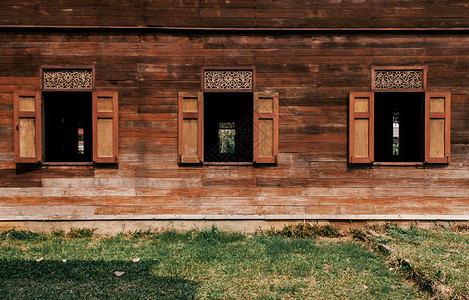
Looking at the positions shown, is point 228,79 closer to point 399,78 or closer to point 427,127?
point 399,78

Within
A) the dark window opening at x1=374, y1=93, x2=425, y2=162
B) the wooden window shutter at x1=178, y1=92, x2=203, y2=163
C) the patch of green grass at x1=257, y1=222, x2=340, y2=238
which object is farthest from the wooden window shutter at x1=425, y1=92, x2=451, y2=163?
the wooden window shutter at x1=178, y1=92, x2=203, y2=163

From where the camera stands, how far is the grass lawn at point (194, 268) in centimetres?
347

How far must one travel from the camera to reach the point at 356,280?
3762mm

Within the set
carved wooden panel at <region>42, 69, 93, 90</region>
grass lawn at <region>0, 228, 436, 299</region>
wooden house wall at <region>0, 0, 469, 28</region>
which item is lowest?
grass lawn at <region>0, 228, 436, 299</region>

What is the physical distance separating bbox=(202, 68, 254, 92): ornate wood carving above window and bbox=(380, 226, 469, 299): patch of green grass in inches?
141

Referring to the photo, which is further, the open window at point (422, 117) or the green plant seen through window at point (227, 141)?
the green plant seen through window at point (227, 141)

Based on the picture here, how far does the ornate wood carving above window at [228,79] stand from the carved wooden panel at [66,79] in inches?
83.8

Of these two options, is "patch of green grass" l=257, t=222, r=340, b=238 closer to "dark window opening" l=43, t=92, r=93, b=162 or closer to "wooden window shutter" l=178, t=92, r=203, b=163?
"wooden window shutter" l=178, t=92, r=203, b=163

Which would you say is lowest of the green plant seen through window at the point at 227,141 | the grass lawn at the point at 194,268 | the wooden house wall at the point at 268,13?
the grass lawn at the point at 194,268

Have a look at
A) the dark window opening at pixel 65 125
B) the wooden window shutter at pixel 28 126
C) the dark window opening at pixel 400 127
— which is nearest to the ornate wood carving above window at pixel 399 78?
the dark window opening at pixel 400 127

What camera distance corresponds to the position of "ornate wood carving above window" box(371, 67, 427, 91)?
5.65 meters

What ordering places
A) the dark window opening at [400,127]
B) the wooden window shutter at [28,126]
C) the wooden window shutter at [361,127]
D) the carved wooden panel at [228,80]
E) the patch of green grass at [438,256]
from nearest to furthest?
the patch of green grass at [438,256]
the wooden window shutter at [28,126]
the wooden window shutter at [361,127]
the carved wooden panel at [228,80]
the dark window opening at [400,127]

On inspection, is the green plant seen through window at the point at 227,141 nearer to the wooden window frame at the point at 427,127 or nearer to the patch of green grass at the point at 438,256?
the wooden window frame at the point at 427,127

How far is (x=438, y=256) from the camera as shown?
4215mm
